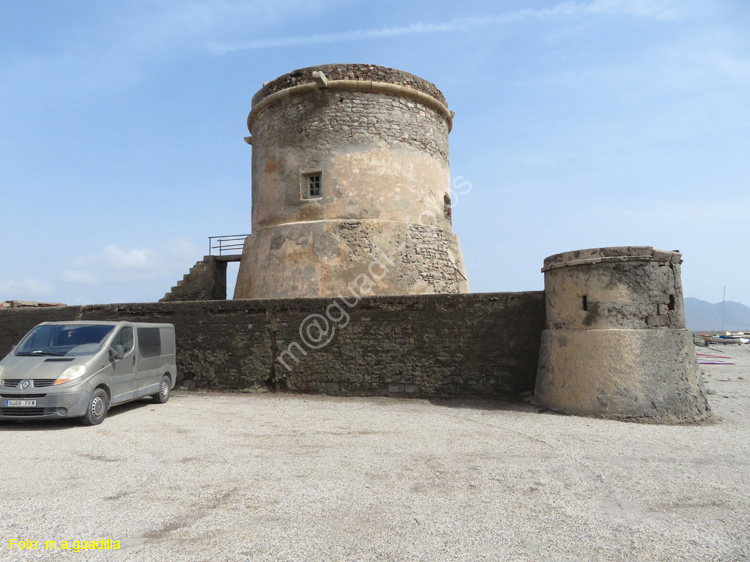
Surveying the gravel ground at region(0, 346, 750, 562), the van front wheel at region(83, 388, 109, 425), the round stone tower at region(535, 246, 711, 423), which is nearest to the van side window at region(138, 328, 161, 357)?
the van front wheel at region(83, 388, 109, 425)

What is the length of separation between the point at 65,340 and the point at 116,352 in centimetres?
94

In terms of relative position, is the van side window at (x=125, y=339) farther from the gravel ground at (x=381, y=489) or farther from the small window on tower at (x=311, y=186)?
the small window on tower at (x=311, y=186)

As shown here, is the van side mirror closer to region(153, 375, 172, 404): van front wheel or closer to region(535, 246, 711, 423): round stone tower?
region(153, 375, 172, 404): van front wheel

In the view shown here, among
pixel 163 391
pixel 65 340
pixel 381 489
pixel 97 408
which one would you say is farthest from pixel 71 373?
pixel 381 489

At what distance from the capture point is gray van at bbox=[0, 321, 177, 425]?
7.18 meters

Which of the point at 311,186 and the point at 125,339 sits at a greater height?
the point at 311,186

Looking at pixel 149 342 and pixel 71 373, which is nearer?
pixel 71 373

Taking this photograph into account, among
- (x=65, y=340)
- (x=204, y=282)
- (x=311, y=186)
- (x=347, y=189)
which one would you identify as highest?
(x=311, y=186)

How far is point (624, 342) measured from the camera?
772cm

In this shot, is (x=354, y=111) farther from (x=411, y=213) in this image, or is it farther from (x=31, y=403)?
(x=31, y=403)

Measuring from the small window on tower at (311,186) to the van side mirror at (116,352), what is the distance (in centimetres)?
760

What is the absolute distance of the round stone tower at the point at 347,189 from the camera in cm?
1416

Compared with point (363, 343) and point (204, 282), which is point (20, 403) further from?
point (204, 282)

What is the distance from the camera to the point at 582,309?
8.15 metres
